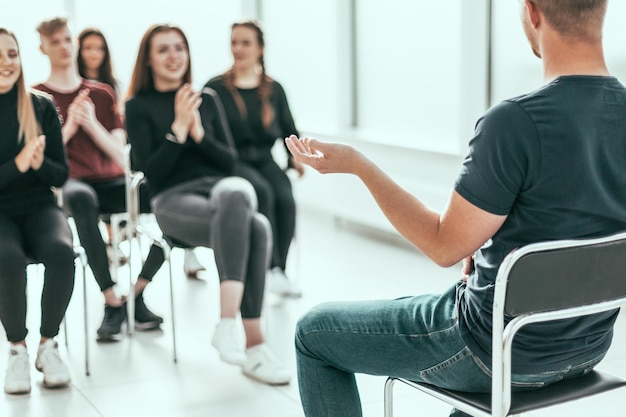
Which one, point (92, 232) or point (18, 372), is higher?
point (92, 232)

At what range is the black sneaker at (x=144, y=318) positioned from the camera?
3.77 metres

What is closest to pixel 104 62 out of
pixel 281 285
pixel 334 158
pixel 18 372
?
pixel 281 285

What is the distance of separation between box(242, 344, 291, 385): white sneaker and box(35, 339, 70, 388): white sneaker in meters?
0.59

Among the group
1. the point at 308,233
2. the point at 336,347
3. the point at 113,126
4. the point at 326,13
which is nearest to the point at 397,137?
the point at 308,233

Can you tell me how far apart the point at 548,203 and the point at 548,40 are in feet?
0.96

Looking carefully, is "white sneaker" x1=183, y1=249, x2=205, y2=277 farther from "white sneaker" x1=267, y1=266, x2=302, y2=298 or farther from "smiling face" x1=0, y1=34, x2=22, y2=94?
"smiling face" x1=0, y1=34, x2=22, y2=94

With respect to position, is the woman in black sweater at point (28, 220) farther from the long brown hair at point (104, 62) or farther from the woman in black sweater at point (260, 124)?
the long brown hair at point (104, 62)

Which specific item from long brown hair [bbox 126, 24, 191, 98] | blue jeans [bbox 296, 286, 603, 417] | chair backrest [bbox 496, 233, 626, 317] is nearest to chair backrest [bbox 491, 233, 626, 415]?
chair backrest [bbox 496, 233, 626, 317]

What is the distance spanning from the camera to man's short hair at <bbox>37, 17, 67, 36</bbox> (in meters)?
4.03

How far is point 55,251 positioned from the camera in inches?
122

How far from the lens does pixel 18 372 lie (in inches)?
122

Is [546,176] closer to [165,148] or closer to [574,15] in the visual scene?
[574,15]

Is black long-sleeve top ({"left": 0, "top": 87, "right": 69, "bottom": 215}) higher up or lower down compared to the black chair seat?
higher up

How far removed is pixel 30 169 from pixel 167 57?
2.45 feet
